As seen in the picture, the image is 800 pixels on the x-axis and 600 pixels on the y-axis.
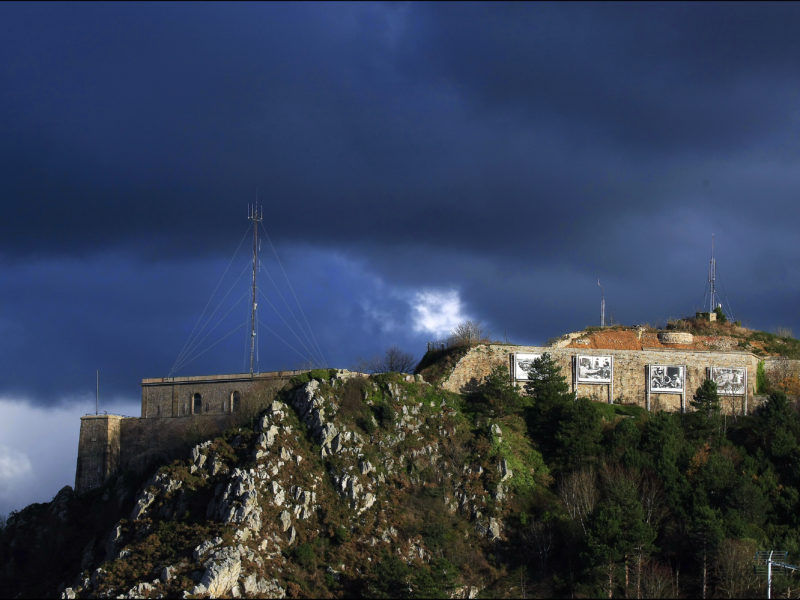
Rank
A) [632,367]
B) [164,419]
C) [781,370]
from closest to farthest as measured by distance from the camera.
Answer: [164,419], [632,367], [781,370]

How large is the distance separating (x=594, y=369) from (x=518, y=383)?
5924 millimetres

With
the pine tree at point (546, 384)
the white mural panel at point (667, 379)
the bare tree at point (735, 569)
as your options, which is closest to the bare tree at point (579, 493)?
the pine tree at point (546, 384)

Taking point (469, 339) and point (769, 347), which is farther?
point (769, 347)

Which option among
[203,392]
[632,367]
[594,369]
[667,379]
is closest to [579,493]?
[594,369]

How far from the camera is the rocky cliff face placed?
64.2 m

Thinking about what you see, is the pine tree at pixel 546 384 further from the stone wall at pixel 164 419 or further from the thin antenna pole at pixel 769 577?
the thin antenna pole at pixel 769 577

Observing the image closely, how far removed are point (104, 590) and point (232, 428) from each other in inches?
536

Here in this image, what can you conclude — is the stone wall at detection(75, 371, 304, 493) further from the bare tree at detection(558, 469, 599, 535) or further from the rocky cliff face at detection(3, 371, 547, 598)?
the bare tree at detection(558, 469, 599, 535)

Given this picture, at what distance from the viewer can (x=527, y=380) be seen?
84000mm

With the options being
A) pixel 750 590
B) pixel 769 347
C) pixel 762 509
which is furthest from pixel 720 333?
pixel 750 590

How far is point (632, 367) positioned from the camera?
8725cm

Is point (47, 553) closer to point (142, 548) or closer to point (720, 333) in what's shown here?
point (142, 548)

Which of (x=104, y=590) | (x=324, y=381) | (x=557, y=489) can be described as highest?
(x=324, y=381)

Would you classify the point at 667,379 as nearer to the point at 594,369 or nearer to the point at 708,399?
the point at 708,399
